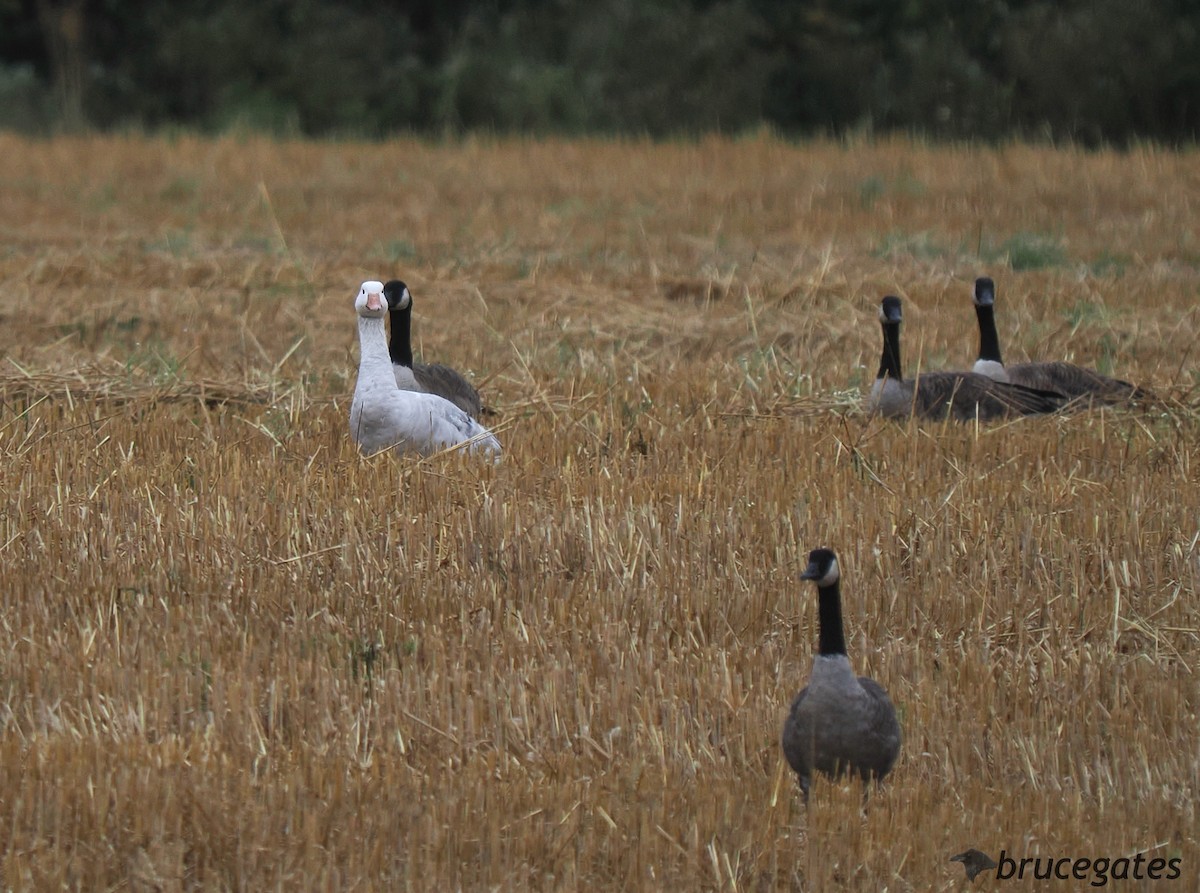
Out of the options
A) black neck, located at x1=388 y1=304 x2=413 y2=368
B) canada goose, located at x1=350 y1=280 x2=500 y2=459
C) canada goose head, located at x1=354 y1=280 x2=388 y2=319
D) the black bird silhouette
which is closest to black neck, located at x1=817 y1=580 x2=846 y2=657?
the black bird silhouette

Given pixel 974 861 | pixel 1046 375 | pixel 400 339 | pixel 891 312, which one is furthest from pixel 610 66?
pixel 974 861

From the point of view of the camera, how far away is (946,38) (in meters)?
31.4

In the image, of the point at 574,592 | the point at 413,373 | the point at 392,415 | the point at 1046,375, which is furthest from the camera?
the point at 1046,375

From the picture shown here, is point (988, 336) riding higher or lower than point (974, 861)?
higher

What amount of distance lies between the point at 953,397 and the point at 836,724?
5297 millimetres

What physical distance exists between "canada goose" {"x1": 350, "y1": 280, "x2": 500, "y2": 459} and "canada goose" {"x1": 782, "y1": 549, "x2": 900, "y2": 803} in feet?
12.4

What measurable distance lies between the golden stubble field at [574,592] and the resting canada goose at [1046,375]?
345 millimetres

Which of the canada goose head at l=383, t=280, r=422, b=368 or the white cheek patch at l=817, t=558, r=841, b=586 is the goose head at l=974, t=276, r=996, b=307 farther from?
the white cheek patch at l=817, t=558, r=841, b=586

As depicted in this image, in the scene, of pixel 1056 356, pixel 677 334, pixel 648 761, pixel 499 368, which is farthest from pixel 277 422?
pixel 1056 356

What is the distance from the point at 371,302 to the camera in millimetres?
8664

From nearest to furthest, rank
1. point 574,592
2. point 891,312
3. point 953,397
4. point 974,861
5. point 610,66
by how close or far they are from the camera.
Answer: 1. point 974,861
2. point 574,592
3. point 953,397
4. point 891,312
5. point 610,66

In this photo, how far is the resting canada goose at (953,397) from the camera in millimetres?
9719

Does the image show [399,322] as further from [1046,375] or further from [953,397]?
[1046,375]

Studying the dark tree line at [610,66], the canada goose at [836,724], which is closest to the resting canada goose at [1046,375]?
the canada goose at [836,724]
